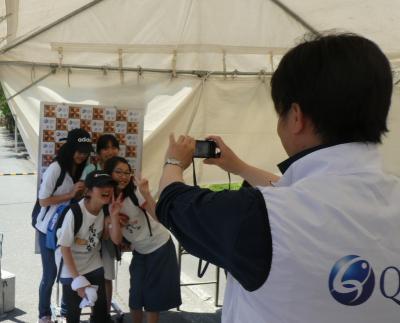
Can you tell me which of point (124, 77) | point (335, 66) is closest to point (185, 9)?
point (124, 77)

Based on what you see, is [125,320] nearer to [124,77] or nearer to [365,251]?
[124,77]

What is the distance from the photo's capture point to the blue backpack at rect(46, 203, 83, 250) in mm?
3406

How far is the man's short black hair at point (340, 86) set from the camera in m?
1.01

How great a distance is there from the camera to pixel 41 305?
13.2ft

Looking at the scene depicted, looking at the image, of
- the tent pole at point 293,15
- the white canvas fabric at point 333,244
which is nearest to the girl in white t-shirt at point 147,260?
the tent pole at point 293,15

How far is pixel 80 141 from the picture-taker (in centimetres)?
378

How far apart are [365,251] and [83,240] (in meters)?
2.83

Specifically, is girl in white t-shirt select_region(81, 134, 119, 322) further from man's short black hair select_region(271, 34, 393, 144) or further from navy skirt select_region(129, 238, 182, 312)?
man's short black hair select_region(271, 34, 393, 144)

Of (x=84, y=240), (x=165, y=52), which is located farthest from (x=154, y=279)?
(x=165, y=52)

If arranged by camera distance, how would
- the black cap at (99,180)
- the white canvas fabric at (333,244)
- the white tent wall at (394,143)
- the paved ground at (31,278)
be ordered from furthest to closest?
1. the white tent wall at (394,143)
2. the paved ground at (31,278)
3. the black cap at (99,180)
4. the white canvas fabric at (333,244)

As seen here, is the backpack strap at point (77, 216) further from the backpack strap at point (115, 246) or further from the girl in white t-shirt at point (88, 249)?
the backpack strap at point (115, 246)

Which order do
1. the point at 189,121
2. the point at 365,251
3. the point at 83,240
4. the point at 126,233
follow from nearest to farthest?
the point at 365,251, the point at 83,240, the point at 126,233, the point at 189,121

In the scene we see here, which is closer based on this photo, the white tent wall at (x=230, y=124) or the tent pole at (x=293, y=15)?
the tent pole at (x=293, y=15)

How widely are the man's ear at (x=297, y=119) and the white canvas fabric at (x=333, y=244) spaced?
8 cm
